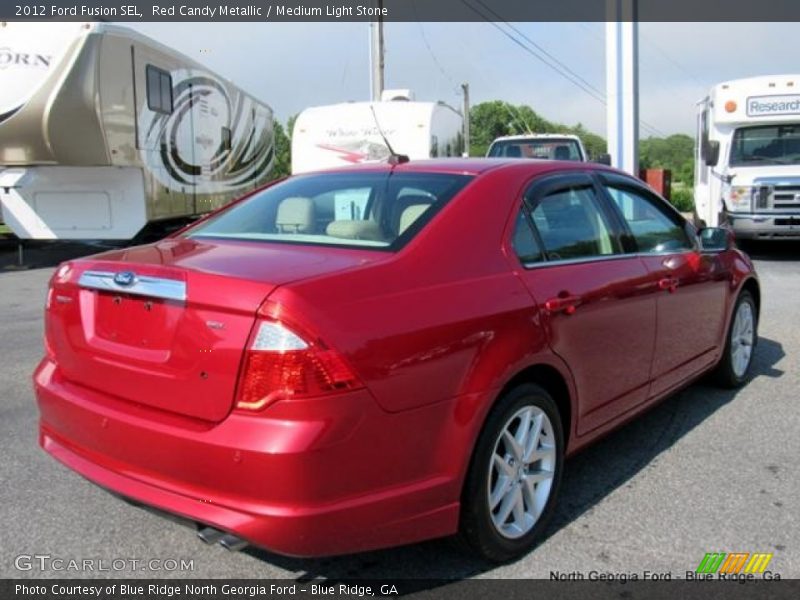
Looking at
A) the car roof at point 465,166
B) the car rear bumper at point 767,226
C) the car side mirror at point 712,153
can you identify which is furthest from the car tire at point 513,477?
the car side mirror at point 712,153

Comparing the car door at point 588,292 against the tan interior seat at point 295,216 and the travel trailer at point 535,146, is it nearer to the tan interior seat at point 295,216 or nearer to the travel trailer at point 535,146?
the tan interior seat at point 295,216

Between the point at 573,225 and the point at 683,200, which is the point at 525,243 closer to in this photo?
the point at 573,225

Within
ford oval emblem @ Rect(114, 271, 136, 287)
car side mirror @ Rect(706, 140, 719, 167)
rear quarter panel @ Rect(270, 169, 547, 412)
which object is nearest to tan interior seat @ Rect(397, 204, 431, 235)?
rear quarter panel @ Rect(270, 169, 547, 412)

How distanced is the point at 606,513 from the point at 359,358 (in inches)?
67.2

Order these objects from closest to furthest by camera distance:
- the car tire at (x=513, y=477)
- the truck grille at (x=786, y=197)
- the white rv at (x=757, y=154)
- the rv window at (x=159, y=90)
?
the car tire at (x=513, y=477)
the rv window at (x=159, y=90)
the truck grille at (x=786, y=197)
the white rv at (x=757, y=154)

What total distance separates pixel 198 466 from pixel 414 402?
2.47 ft

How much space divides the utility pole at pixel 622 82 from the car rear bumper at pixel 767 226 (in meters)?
2.02

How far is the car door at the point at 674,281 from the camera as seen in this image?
4.24m

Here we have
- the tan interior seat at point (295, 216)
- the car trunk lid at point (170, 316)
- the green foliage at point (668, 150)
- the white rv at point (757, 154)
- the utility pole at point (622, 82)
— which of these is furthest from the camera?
the green foliage at point (668, 150)

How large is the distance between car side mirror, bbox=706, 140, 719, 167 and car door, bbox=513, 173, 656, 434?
409 inches

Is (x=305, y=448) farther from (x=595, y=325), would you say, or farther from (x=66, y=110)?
(x=66, y=110)

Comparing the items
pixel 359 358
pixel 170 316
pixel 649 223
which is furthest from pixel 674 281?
pixel 170 316

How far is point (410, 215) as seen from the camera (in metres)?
3.30

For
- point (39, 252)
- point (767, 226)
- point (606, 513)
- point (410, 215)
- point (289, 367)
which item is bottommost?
point (606, 513)
